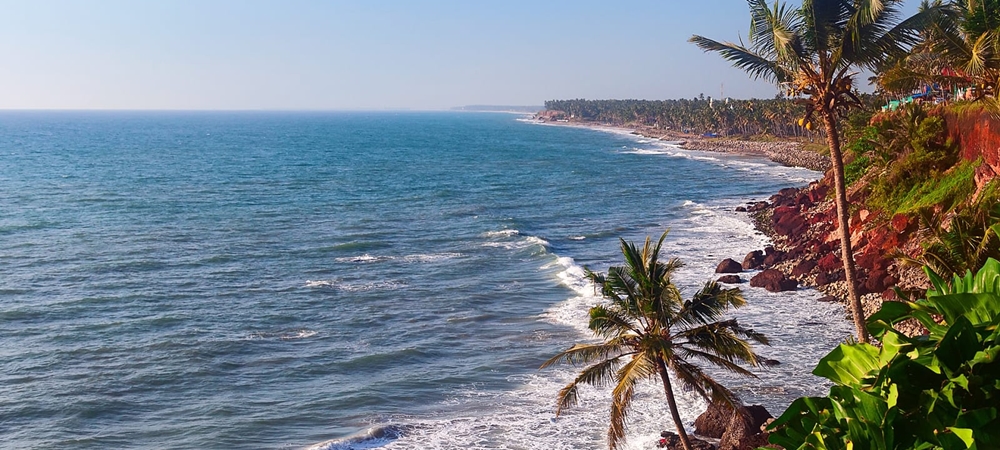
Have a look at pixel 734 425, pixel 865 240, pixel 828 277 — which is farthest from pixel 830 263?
pixel 734 425

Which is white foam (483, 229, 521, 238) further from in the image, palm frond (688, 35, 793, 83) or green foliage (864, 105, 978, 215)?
palm frond (688, 35, 793, 83)

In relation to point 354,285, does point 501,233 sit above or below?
above

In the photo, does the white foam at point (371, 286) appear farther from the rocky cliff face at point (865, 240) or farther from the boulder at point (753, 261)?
the rocky cliff face at point (865, 240)

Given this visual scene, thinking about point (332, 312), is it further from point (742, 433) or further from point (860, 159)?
point (860, 159)

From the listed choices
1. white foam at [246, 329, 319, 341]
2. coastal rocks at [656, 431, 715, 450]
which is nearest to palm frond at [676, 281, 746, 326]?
coastal rocks at [656, 431, 715, 450]

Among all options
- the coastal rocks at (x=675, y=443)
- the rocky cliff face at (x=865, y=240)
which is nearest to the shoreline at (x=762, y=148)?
the rocky cliff face at (x=865, y=240)

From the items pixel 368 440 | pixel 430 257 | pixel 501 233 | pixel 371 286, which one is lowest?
pixel 368 440
